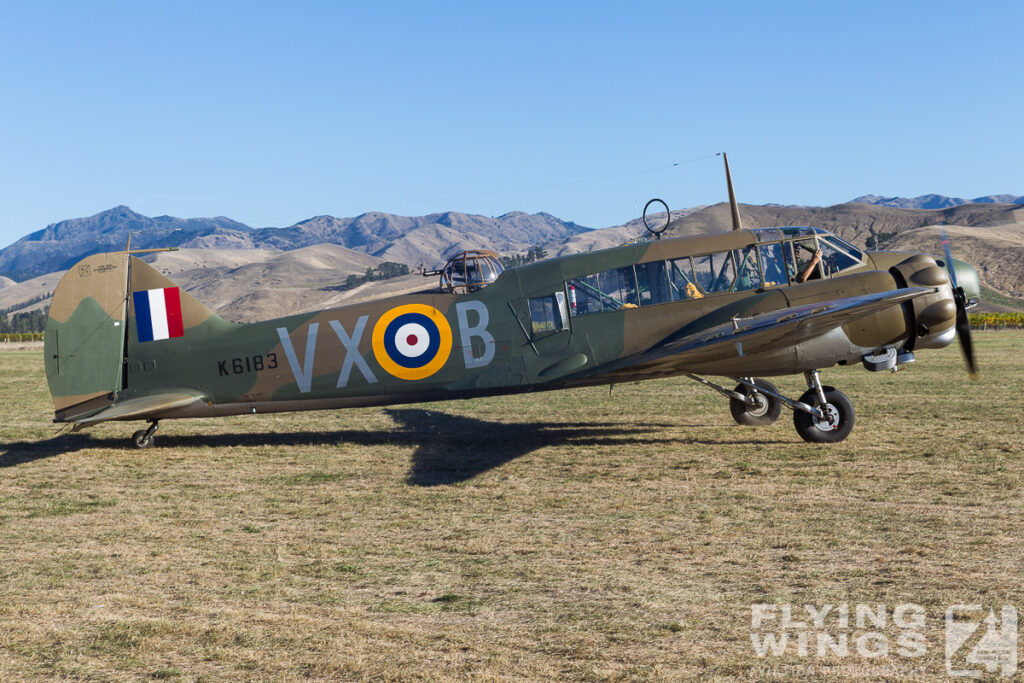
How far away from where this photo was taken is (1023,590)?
19.3 feet

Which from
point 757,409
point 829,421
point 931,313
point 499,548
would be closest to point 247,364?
point 499,548

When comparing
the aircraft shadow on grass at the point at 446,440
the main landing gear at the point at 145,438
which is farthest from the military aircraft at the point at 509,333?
the aircraft shadow on grass at the point at 446,440

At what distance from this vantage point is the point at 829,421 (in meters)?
12.3

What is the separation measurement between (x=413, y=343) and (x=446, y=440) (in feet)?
7.46

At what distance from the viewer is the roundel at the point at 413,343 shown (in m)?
13.1

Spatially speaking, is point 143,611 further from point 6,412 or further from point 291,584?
point 6,412

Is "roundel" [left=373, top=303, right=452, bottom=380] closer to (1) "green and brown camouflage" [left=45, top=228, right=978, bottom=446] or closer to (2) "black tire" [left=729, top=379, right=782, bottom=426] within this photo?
(1) "green and brown camouflage" [left=45, top=228, right=978, bottom=446]

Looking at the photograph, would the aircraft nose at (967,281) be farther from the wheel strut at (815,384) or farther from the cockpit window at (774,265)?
the wheel strut at (815,384)

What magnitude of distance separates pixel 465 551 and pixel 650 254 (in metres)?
6.91

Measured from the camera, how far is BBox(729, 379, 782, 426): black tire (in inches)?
569

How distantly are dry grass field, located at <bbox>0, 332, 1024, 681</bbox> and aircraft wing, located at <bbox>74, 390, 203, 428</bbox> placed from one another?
79 cm

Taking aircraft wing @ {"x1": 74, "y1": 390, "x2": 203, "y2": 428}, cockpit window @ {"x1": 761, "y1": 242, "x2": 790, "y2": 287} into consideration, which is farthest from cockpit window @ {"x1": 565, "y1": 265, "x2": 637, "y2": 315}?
aircraft wing @ {"x1": 74, "y1": 390, "x2": 203, "y2": 428}

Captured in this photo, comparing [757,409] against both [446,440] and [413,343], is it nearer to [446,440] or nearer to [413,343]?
[446,440]

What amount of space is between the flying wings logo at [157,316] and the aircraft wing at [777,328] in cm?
793
